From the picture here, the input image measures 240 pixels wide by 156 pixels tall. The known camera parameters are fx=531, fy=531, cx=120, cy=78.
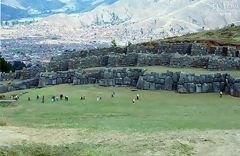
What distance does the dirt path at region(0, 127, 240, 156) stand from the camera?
74.6 ft

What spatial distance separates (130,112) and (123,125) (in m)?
4.54

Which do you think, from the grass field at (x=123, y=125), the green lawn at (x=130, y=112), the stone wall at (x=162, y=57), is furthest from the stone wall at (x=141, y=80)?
the stone wall at (x=162, y=57)

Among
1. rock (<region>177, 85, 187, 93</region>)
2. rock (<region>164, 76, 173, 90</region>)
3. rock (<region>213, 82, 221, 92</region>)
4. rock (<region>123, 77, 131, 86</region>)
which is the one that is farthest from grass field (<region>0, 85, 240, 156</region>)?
rock (<region>123, 77, 131, 86</region>)

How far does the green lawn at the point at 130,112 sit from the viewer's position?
28.6 m

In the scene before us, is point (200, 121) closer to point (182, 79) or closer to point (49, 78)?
point (182, 79)

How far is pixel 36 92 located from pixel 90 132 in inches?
699

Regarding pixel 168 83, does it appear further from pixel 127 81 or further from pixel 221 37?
pixel 221 37

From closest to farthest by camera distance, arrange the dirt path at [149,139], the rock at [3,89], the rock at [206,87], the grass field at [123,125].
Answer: the dirt path at [149,139] < the grass field at [123,125] < the rock at [206,87] < the rock at [3,89]

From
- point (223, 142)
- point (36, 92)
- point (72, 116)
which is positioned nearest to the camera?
point (223, 142)

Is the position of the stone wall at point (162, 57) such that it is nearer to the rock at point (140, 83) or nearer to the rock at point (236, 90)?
the rock at point (140, 83)

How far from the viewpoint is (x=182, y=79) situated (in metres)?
39.8

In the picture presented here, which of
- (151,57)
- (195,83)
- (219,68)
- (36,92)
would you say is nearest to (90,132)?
(195,83)

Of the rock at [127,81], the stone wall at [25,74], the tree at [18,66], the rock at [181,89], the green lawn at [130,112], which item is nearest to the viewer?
the green lawn at [130,112]

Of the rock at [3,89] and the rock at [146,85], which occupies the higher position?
the rock at [146,85]
